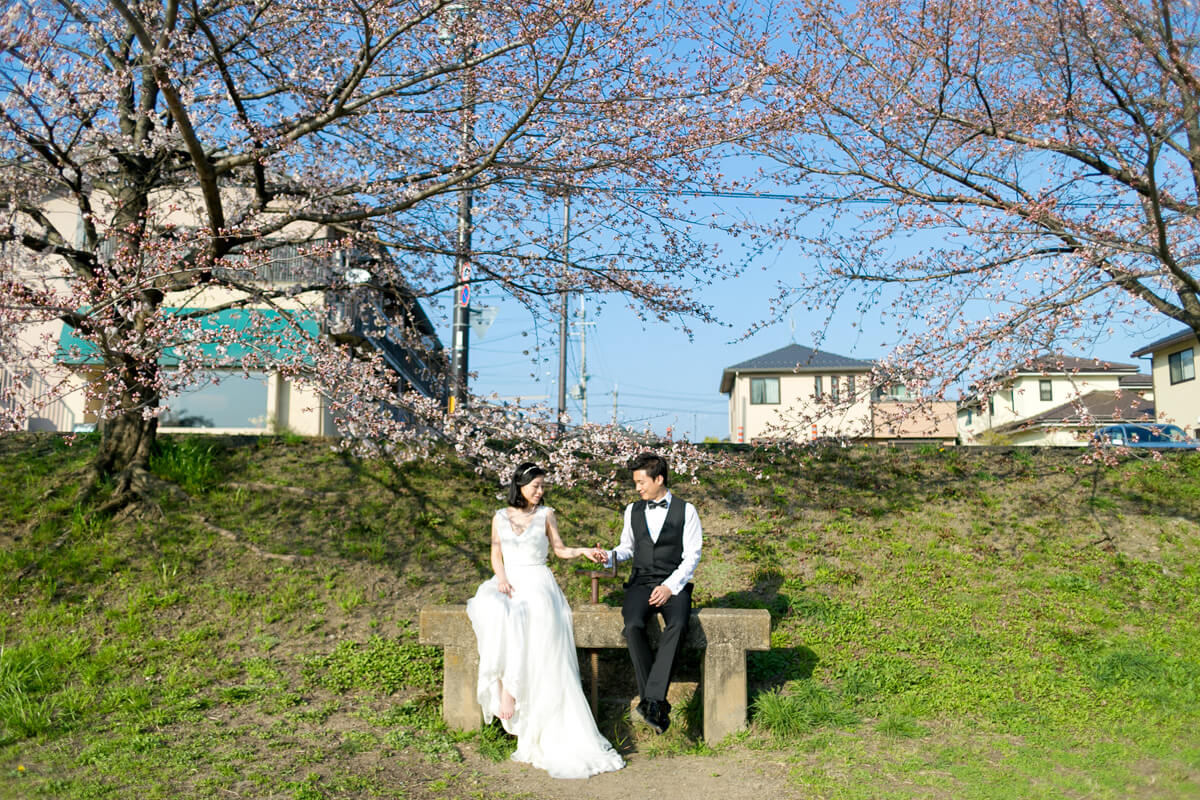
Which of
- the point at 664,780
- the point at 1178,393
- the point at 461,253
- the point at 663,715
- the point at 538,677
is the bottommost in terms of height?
the point at 664,780

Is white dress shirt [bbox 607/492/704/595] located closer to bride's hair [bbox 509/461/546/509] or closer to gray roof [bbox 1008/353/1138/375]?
bride's hair [bbox 509/461/546/509]

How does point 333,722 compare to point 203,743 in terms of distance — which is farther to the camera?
point 333,722

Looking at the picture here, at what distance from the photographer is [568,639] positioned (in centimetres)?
539

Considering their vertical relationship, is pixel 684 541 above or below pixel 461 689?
above

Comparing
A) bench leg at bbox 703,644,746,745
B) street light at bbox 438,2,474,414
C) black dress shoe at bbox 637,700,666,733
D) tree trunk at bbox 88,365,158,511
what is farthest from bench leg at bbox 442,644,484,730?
tree trunk at bbox 88,365,158,511

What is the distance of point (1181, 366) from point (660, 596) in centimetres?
2884

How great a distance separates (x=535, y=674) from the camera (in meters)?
5.22

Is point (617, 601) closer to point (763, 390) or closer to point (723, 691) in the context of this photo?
point (723, 691)

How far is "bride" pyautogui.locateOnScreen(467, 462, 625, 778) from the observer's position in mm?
5066

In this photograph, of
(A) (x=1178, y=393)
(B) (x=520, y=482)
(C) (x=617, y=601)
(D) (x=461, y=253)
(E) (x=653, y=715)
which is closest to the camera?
(E) (x=653, y=715)

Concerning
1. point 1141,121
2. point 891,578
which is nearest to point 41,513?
point 891,578

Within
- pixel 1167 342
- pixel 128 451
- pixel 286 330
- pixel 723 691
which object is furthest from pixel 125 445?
pixel 1167 342

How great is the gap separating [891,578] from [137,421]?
7056 mm

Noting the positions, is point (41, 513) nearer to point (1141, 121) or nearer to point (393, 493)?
point (393, 493)
